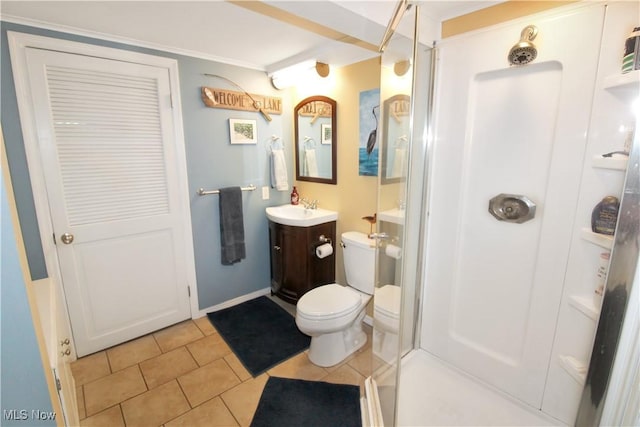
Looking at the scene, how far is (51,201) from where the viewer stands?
1856 mm

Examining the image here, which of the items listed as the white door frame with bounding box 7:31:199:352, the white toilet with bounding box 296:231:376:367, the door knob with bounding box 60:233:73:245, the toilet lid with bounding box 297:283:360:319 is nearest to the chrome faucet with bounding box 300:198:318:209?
the white toilet with bounding box 296:231:376:367

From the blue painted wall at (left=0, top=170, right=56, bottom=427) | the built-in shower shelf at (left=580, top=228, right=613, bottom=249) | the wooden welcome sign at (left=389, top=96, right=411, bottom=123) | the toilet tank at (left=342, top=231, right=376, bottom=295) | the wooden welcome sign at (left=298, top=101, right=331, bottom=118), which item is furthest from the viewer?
the wooden welcome sign at (left=298, top=101, right=331, bottom=118)

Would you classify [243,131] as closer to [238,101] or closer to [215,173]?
[238,101]

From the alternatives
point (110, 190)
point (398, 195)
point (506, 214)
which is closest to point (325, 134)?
point (398, 195)

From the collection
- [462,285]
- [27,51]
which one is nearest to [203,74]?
[27,51]

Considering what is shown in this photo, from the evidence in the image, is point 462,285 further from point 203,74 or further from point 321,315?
point 203,74

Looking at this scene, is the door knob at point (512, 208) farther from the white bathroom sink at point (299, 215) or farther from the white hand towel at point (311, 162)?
the white hand towel at point (311, 162)

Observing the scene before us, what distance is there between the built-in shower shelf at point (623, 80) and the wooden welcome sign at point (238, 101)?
7.40 ft

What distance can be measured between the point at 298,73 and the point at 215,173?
110cm

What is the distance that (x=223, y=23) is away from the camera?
5.72 feet

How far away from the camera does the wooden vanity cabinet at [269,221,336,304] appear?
2494 mm

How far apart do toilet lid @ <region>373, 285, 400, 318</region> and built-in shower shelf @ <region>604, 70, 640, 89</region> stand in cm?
123

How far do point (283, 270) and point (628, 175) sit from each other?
2.30m

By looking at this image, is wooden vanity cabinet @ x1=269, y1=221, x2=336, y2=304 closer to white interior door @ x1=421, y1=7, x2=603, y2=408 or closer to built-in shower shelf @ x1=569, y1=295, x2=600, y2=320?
white interior door @ x1=421, y1=7, x2=603, y2=408
